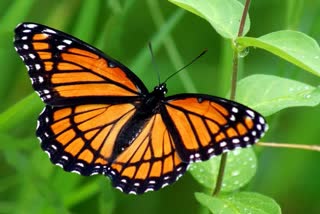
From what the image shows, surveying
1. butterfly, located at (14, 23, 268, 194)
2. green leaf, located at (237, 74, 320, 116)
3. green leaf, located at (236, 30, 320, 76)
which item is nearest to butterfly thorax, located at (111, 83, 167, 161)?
butterfly, located at (14, 23, 268, 194)

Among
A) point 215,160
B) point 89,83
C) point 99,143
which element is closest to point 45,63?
point 89,83

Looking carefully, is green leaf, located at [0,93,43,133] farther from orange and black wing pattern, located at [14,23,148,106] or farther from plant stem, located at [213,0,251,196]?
plant stem, located at [213,0,251,196]

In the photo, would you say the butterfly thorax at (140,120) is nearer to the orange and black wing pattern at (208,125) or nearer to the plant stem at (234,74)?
the orange and black wing pattern at (208,125)

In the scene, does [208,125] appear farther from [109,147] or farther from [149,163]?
[109,147]

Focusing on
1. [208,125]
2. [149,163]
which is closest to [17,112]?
[149,163]

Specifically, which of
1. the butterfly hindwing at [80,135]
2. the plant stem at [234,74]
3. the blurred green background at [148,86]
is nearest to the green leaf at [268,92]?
the plant stem at [234,74]

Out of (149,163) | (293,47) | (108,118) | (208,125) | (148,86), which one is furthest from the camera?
(148,86)

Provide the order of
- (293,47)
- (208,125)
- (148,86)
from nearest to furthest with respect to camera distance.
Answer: (293,47)
(208,125)
(148,86)
